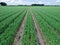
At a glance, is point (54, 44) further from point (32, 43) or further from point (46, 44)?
point (32, 43)

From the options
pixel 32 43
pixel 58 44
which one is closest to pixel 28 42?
pixel 32 43

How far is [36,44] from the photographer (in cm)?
1041

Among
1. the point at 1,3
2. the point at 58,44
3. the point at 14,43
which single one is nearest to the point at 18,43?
the point at 14,43

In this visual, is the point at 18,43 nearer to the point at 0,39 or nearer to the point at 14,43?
the point at 14,43

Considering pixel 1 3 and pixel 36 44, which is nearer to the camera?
pixel 36 44

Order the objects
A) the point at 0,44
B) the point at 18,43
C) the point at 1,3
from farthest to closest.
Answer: the point at 1,3
the point at 18,43
the point at 0,44

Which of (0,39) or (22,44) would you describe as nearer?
(22,44)

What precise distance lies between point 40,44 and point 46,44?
346 millimetres

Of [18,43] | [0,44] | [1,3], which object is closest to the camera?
[0,44]

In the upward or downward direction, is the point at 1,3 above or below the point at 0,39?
below

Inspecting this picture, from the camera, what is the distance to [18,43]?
1090cm

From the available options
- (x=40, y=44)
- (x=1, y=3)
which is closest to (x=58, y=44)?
(x=40, y=44)

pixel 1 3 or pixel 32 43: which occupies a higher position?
pixel 32 43

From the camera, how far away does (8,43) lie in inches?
416
